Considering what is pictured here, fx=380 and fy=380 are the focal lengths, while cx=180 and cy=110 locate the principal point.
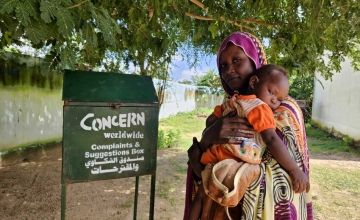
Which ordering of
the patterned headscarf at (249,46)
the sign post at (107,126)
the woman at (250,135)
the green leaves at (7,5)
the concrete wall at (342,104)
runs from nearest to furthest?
1. the green leaves at (7,5)
2. the woman at (250,135)
3. the patterned headscarf at (249,46)
4. the sign post at (107,126)
5. the concrete wall at (342,104)

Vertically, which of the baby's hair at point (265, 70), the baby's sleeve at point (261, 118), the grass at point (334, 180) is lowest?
the grass at point (334, 180)

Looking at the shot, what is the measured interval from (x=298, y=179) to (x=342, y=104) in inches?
465

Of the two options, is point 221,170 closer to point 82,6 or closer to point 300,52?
point 82,6

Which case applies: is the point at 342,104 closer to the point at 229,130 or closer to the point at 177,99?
the point at 177,99

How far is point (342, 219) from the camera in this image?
4.52 metres

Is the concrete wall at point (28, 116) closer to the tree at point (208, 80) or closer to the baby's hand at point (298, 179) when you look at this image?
the baby's hand at point (298, 179)

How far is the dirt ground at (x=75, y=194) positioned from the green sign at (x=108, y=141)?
1.80 metres

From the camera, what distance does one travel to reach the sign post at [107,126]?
7.77 ft

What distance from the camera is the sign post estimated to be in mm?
2369

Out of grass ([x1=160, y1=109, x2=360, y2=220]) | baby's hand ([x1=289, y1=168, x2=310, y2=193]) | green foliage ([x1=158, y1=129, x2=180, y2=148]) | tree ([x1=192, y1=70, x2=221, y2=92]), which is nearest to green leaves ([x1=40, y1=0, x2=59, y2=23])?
baby's hand ([x1=289, y1=168, x2=310, y2=193])

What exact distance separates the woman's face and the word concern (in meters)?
1.09

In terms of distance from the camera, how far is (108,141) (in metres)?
2.54

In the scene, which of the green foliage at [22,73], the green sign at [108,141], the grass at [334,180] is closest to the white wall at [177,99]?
the grass at [334,180]

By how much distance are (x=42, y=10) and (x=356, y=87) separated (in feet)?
36.5
